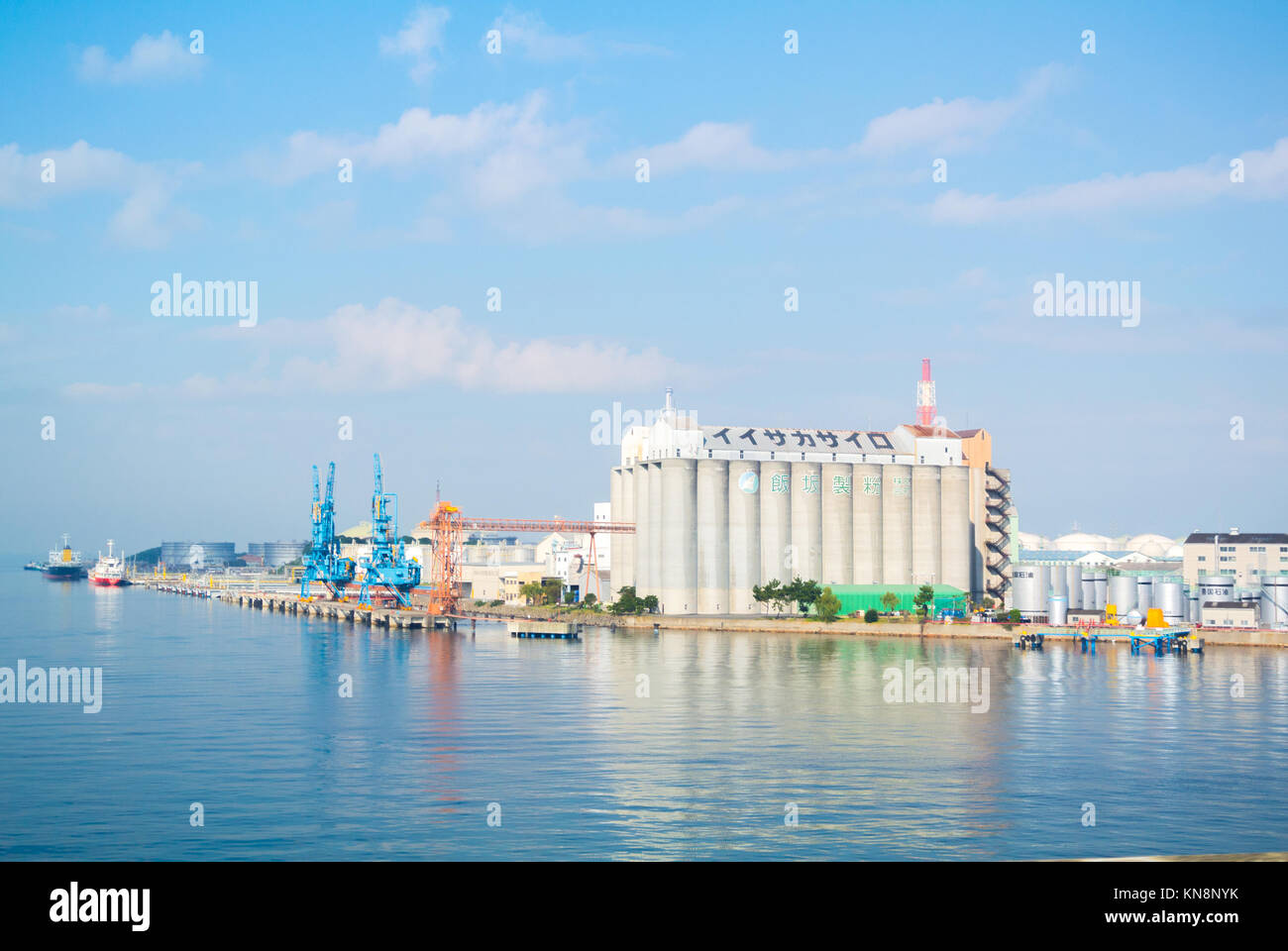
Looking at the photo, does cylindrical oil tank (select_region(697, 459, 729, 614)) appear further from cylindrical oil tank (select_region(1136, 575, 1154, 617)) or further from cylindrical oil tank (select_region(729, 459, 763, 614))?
cylindrical oil tank (select_region(1136, 575, 1154, 617))

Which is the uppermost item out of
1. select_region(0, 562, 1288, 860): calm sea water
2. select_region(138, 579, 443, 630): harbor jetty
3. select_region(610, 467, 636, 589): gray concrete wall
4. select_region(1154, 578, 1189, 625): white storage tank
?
select_region(610, 467, 636, 589): gray concrete wall

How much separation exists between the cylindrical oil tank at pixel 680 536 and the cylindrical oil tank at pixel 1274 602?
3487 cm

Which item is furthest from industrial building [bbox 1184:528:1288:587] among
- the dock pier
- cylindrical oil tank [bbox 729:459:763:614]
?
the dock pier

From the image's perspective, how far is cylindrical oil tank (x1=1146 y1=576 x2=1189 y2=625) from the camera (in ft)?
236

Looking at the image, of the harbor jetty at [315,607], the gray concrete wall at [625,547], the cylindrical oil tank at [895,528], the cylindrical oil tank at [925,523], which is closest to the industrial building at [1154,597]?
the cylindrical oil tank at [925,523]

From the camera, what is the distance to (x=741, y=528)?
265 ft

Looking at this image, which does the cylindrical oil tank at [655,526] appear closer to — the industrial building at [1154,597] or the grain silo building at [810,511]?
the grain silo building at [810,511]

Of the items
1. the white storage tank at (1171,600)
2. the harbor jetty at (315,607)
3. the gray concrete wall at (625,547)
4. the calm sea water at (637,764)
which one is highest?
the gray concrete wall at (625,547)

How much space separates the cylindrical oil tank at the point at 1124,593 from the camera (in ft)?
247

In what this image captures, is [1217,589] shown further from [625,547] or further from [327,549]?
[327,549]

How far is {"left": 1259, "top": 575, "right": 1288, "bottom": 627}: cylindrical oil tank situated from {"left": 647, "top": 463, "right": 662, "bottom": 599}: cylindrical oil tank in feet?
122

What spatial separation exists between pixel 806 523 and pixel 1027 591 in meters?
15.6
